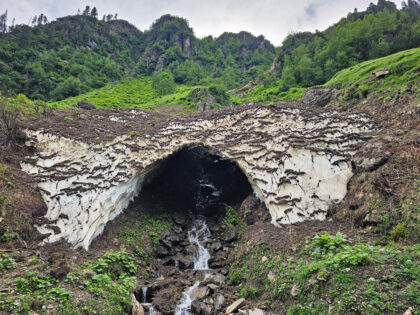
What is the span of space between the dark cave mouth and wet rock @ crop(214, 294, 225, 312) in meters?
9.50

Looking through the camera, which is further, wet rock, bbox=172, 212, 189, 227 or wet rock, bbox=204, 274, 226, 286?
wet rock, bbox=172, 212, 189, 227

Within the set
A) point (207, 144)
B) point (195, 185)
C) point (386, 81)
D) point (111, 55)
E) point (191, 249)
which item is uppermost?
point (111, 55)

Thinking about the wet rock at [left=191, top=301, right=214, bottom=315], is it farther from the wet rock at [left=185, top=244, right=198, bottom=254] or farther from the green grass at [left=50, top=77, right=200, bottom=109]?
the green grass at [left=50, top=77, right=200, bottom=109]

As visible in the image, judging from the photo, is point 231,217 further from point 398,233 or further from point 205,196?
point 398,233

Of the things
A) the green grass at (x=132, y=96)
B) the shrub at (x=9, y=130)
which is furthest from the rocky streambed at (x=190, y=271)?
the green grass at (x=132, y=96)

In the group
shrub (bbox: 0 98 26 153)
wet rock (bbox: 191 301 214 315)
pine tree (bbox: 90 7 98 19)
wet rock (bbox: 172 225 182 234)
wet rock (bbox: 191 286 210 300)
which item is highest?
pine tree (bbox: 90 7 98 19)

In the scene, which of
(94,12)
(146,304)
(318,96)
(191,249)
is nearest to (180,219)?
(191,249)

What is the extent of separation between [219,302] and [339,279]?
568cm

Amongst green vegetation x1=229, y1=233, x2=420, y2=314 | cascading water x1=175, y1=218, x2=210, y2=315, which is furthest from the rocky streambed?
green vegetation x1=229, y1=233, x2=420, y2=314

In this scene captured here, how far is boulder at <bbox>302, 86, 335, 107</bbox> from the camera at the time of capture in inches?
974

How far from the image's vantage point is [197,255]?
1702 cm

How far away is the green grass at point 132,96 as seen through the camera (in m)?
39.2

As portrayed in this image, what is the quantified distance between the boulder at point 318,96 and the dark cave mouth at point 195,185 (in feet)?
33.8

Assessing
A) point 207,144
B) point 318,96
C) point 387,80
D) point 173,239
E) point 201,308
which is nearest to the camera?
point 201,308
